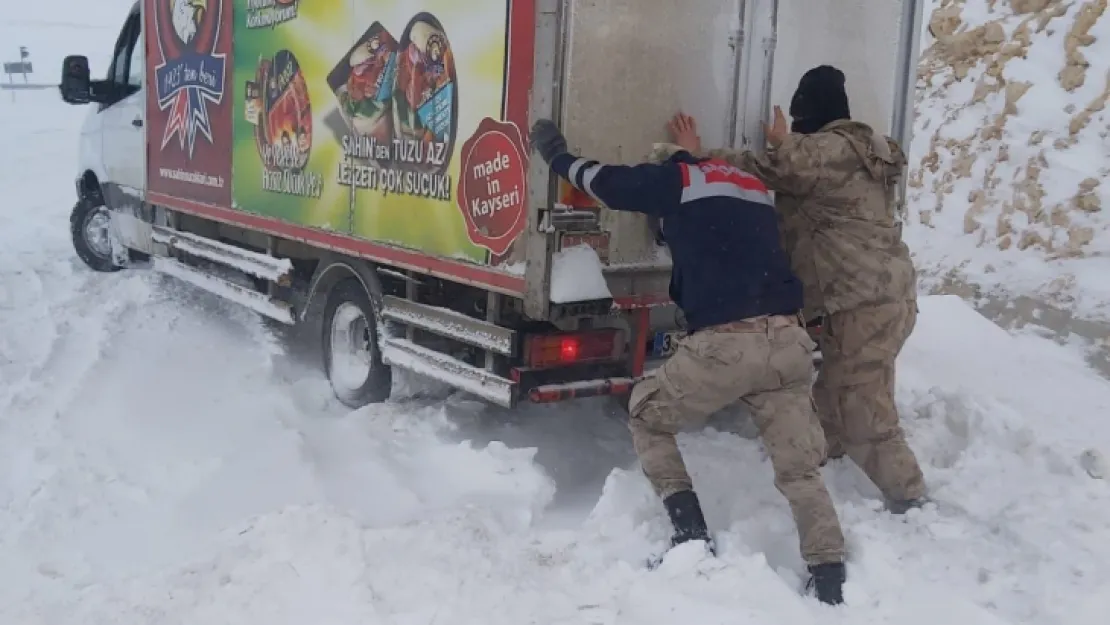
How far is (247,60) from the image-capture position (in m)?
6.73

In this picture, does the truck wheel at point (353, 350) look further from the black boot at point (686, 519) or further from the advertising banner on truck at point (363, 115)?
the black boot at point (686, 519)

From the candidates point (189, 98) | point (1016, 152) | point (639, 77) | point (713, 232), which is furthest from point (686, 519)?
point (1016, 152)

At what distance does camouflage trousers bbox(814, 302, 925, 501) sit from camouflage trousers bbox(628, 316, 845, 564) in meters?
0.64

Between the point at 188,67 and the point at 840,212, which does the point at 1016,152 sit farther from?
the point at 188,67

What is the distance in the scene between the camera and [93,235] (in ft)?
32.3

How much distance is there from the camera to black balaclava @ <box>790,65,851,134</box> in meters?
4.27

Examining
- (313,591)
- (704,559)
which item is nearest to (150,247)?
(313,591)

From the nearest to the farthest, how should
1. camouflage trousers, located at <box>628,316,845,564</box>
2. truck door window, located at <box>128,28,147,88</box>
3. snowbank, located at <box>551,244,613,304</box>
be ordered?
camouflage trousers, located at <box>628,316,845,564</box>
snowbank, located at <box>551,244,613,304</box>
truck door window, located at <box>128,28,147,88</box>

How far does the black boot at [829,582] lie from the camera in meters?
3.57

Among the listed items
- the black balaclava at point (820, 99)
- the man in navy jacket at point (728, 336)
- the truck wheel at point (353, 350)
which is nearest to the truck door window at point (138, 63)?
the truck wheel at point (353, 350)

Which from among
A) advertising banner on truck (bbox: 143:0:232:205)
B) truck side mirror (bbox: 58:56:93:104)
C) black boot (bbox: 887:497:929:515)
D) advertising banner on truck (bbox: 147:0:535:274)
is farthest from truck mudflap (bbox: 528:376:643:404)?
truck side mirror (bbox: 58:56:93:104)

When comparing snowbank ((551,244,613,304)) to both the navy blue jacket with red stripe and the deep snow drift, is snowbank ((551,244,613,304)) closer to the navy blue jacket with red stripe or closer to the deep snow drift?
the navy blue jacket with red stripe

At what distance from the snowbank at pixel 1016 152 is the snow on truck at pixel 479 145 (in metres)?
4.30

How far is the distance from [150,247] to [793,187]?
6496 mm
